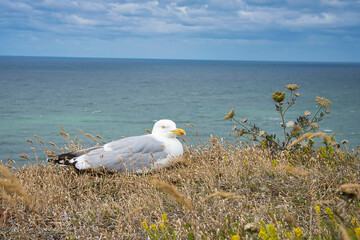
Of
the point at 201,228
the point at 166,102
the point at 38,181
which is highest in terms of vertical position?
the point at 201,228

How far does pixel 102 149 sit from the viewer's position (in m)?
6.49

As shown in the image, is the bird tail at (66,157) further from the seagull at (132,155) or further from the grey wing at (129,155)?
the grey wing at (129,155)

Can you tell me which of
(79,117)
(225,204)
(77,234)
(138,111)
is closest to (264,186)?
(225,204)

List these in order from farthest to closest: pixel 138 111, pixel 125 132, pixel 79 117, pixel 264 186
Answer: pixel 138 111 < pixel 79 117 < pixel 125 132 < pixel 264 186

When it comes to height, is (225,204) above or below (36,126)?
above

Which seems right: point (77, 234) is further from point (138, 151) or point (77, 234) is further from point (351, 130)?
point (351, 130)

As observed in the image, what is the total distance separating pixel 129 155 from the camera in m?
6.17

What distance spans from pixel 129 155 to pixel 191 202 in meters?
2.04

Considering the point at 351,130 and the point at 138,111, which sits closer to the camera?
the point at 351,130

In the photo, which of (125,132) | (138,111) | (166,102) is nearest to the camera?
(125,132)

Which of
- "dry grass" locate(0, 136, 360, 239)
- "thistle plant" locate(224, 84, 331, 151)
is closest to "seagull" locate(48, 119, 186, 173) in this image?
"dry grass" locate(0, 136, 360, 239)

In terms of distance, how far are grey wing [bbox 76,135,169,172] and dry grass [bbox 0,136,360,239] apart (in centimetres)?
19

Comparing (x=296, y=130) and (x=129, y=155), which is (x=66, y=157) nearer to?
(x=129, y=155)

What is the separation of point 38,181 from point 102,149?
1.13 m
